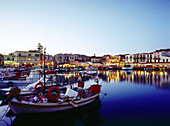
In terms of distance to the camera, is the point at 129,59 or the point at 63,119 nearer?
the point at 63,119

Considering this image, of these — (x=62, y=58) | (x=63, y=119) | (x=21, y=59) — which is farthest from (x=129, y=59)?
(x=63, y=119)

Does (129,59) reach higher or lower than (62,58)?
lower

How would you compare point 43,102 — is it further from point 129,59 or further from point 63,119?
point 129,59

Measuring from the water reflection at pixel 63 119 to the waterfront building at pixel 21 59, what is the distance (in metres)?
53.9

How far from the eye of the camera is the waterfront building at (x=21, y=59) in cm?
5819

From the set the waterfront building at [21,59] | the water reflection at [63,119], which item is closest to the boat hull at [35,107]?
the water reflection at [63,119]

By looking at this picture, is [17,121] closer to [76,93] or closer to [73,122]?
Answer: [73,122]

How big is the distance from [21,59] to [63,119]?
57.2 meters

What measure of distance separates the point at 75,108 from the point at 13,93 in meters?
5.71

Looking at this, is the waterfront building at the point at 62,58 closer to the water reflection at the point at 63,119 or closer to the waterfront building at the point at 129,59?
the waterfront building at the point at 129,59

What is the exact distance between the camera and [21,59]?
58.9 metres

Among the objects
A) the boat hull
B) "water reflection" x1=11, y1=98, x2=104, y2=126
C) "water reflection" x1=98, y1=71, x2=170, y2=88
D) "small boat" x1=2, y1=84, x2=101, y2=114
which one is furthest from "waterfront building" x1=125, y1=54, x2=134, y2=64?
the boat hull

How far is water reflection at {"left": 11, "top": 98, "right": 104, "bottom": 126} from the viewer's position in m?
9.68

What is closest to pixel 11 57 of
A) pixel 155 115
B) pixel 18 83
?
pixel 18 83
